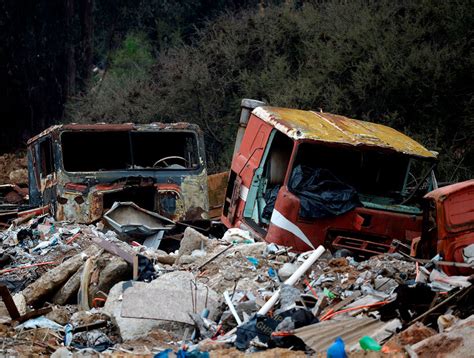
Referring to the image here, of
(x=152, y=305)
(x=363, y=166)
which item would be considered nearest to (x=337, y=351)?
(x=152, y=305)

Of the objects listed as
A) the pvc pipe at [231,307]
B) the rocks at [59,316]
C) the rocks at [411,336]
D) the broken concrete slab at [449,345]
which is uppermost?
the broken concrete slab at [449,345]

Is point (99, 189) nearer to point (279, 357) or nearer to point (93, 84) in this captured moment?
point (279, 357)

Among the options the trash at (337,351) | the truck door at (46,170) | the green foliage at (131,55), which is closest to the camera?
the trash at (337,351)

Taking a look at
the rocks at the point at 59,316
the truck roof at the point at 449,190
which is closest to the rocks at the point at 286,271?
the truck roof at the point at 449,190

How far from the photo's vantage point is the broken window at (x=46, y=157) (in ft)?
40.7

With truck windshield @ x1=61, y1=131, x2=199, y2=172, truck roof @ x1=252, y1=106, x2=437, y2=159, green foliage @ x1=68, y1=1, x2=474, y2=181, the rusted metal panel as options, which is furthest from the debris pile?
green foliage @ x1=68, y1=1, x2=474, y2=181

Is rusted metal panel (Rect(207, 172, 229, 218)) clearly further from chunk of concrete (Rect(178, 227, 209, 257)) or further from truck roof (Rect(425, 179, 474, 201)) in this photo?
truck roof (Rect(425, 179, 474, 201))

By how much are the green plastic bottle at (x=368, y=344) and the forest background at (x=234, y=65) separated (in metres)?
9.06

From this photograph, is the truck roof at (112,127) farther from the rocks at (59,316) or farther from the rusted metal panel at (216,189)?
the rocks at (59,316)

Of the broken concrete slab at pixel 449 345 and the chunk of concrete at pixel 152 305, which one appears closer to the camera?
the broken concrete slab at pixel 449 345

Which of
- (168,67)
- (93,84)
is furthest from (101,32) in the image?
(168,67)

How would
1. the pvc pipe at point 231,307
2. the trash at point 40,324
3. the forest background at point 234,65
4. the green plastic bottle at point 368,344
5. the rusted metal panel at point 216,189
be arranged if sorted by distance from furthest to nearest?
the forest background at point 234,65 → the rusted metal panel at point 216,189 → the trash at point 40,324 → the pvc pipe at point 231,307 → the green plastic bottle at point 368,344

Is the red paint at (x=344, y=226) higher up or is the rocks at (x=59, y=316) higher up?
the red paint at (x=344, y=226)

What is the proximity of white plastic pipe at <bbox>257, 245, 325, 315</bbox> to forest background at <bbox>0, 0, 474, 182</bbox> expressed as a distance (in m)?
6.69
